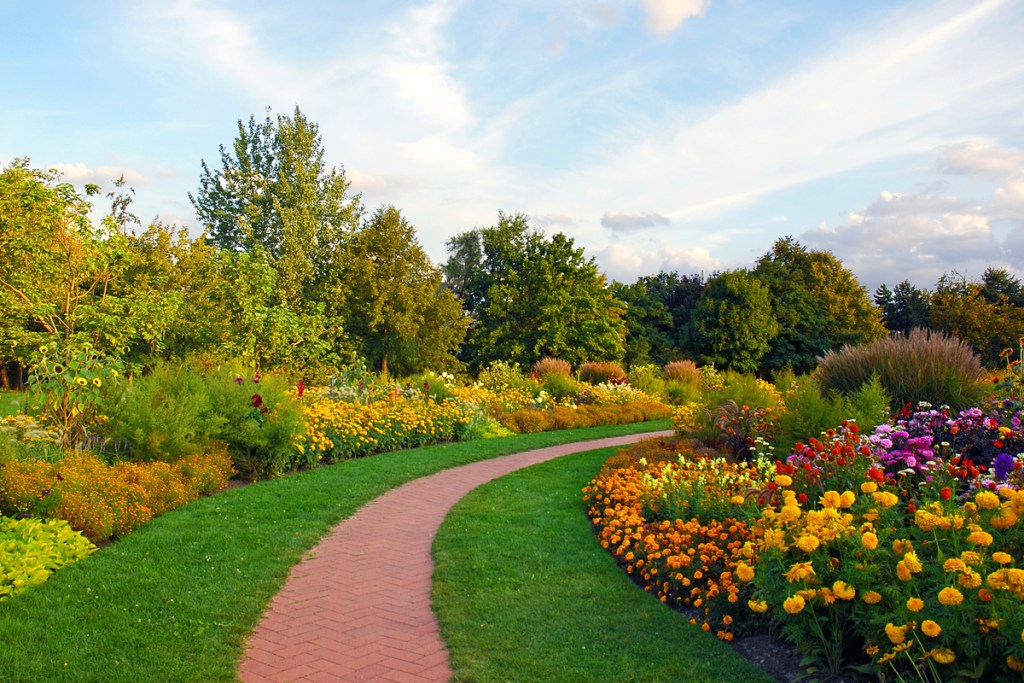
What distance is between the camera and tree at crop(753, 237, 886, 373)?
1427 inches

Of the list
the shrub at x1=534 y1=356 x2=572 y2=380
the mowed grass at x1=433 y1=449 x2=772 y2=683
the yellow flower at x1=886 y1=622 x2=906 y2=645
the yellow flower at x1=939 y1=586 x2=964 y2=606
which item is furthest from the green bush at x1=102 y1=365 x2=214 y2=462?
the shrub at x1=534 y1=356 x2=572 y2=380

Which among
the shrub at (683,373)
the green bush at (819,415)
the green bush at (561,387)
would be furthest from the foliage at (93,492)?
the shrub at (683,373)

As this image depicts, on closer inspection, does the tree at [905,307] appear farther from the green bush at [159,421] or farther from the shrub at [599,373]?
the green bush at [159,421]

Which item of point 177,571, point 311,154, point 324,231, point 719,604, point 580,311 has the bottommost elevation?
point 719,604

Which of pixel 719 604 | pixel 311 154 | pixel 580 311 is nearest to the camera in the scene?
pixel 719 604

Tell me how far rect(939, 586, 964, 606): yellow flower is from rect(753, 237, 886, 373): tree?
33365mm

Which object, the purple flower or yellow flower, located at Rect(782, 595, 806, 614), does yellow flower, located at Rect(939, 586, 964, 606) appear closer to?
yellow flower, located at Rect(782, 595, 806, 614)

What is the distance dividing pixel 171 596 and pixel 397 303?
23.0 m

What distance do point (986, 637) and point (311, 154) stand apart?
1389 inches

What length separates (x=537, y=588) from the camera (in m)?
5.21

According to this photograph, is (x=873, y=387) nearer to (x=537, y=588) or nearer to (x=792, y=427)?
(x=792, y=427)

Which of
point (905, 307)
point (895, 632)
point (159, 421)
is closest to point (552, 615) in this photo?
point (895, 632)

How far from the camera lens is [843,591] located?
10.9ft

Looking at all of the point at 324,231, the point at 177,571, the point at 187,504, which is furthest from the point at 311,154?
the point at 177,571
